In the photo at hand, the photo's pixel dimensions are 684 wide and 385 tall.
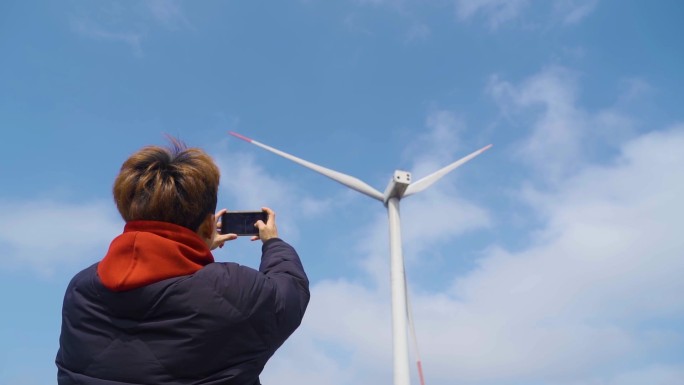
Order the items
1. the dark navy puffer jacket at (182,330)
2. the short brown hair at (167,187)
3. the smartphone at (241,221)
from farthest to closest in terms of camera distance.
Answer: the smartphone at (241,221) → the short brown hair at (167,187) → the dark navy puffer jacket at (182,330)

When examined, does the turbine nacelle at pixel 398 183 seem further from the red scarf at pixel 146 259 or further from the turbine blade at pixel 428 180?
the red scarf at pixel 146 259

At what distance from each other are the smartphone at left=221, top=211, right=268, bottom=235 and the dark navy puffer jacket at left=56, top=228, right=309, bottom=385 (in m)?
1.20

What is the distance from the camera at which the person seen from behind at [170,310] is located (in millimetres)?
2850

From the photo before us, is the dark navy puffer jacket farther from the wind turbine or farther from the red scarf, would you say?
the wind turbine

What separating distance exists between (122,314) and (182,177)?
0.79m

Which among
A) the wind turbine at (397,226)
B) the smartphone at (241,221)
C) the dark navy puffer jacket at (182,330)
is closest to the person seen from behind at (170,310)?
the dark navy puffer jacket at (182,330)

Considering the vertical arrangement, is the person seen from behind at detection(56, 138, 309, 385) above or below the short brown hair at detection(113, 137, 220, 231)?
below

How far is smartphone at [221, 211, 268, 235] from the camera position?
423cm

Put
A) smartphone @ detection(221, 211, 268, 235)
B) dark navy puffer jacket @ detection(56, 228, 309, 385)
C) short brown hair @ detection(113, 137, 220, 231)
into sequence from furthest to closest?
1. smartphone @ detection(221, 211, 268, 235)
2. short brown hair @ detection(113, 137, 220, 231)
3. dark navy puffer jacket @ detection(56, 228, 309, 385)

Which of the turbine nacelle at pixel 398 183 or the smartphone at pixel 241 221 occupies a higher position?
the turbine nacelle at pixel 398 183

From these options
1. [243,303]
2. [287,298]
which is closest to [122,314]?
[243,303]

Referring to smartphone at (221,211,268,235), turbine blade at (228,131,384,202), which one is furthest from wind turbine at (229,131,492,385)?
smartphone at (221,211,268,235)

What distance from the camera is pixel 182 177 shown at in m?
3.29

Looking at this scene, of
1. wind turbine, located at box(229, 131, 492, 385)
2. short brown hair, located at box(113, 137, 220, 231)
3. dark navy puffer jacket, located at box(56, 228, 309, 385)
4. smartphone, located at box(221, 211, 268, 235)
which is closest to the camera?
dark navy puffer jacket, located at box(56, 228, 309, 385)
